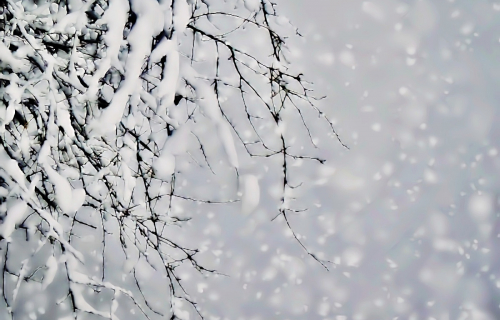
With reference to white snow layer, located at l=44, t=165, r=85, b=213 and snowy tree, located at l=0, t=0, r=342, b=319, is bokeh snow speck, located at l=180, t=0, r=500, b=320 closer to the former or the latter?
snowy tree, located at l=0, t=0, r=342, b=319

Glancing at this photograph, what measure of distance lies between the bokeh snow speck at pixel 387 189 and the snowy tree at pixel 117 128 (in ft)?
0.66

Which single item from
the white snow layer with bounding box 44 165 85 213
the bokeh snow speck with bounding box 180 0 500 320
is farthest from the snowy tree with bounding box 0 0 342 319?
the bokeh snow speck with bounding box 180 0 500 320

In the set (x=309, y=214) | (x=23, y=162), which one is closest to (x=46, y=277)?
(x=23, y=162)

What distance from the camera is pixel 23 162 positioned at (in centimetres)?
136

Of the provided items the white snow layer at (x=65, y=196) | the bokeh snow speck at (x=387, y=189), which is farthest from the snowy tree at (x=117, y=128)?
→ the bokeh snow speck at (x=387, y=189)

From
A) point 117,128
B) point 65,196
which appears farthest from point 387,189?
point 65,196

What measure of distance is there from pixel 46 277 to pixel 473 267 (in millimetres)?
2927

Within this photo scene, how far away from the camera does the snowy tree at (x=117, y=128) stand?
0.86 meters

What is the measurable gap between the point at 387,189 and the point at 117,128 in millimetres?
2094

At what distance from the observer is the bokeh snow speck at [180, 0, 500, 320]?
3.02 metres

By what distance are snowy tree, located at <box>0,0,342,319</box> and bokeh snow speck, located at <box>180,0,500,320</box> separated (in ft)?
0.66

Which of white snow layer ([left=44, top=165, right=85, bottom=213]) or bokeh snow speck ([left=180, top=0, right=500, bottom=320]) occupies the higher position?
bokeh snow speck ([left=180, top=0, right=500, bottom=320])

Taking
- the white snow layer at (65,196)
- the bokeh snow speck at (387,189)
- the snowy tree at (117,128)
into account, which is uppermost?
the bokeh snow speck at (387,189)

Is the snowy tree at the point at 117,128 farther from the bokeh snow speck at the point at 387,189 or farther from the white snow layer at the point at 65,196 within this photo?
the bokeh snow speck at the point at 387,189
